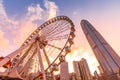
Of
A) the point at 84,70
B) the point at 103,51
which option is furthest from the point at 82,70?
the point at 103,51

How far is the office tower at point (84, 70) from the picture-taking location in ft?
224

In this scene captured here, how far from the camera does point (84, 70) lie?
71.6m

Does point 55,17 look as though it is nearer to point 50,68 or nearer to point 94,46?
point 50,68

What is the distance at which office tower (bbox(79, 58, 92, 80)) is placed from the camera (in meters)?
68.3

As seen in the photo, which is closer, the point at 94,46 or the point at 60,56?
the point at 60,56

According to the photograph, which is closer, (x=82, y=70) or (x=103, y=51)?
(x=103, y=51)

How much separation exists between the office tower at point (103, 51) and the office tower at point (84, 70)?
23.9 ft

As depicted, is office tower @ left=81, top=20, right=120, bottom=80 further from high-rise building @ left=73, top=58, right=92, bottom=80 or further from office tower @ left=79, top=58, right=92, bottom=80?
high-rise building @ left=73, top=58, right=92, bottom=80

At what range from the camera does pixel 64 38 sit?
A: 73.5ft

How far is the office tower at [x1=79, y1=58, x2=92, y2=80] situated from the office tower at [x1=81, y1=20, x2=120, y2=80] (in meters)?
7.29

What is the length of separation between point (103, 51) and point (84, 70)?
1253 centimetres

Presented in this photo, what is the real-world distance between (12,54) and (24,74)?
243 inches

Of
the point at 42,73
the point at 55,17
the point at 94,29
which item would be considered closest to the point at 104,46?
the point at 94,29

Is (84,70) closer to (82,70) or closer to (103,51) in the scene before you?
(82,70)
